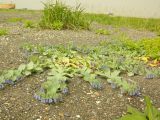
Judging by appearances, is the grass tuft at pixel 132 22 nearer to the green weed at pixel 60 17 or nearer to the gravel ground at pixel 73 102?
the green weed at pixel 60 17

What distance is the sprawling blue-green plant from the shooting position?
12.8ft

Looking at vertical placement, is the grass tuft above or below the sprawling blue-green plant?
below

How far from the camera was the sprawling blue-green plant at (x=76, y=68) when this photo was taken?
389cm

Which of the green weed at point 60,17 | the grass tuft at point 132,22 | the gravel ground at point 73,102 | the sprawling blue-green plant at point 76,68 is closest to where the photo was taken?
the gravel ground at point 73,102

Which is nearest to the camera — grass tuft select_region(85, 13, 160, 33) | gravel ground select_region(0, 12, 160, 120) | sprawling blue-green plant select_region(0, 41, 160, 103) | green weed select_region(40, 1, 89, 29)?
gravel ground select_region(0, 12, 160, 120)

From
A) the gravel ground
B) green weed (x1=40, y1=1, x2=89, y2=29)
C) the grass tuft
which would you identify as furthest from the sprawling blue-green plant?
the grass tuft

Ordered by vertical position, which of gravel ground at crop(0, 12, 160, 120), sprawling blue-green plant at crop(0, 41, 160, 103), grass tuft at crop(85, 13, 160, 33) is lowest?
grass tuft at crop(85, 13, 160, 33)

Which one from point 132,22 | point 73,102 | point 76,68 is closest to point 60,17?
point 76,68

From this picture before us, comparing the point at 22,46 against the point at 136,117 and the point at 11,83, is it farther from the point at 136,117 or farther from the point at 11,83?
the point at 136,117

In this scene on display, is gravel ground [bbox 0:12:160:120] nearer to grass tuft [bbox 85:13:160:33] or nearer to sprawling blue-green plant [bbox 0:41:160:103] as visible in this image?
sprawling blue-green plant [bbox 0:41:160:103]

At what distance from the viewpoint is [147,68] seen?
5012mm

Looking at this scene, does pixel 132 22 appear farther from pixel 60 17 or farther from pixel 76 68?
pixel 76 68

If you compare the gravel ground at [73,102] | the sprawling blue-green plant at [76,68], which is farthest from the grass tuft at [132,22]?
the gravel ground at [73,102]

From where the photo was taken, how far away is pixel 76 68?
4.54 meters
